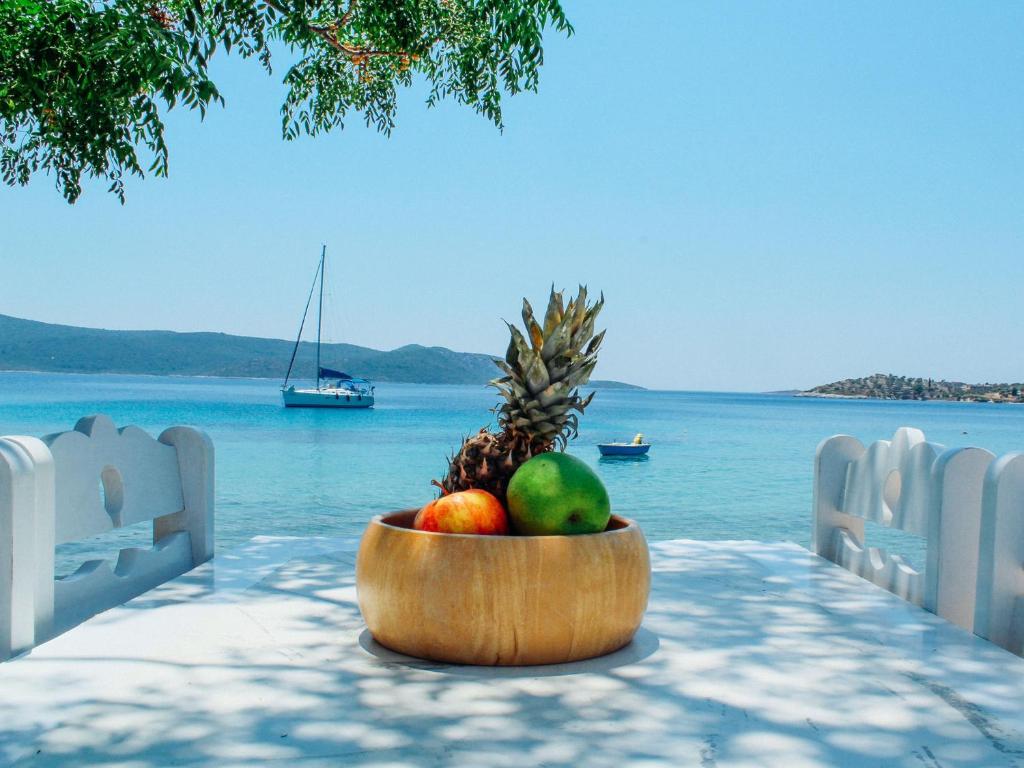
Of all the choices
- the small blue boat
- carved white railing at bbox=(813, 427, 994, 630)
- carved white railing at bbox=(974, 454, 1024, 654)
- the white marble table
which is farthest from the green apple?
the small blue boat

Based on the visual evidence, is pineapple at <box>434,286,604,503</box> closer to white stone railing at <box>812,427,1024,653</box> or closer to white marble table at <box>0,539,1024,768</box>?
white marble table at <box>0,539,1024,768</box>

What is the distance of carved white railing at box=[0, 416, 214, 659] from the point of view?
2883 millimetres

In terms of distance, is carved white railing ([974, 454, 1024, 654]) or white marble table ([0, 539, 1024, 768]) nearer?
white marble table ([0, 539, 1024, 768])

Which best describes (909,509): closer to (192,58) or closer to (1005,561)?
(1005,561)

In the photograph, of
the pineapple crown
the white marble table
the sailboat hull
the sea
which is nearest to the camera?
the white marble table

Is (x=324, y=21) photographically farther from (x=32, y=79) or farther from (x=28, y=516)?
(x=28, y=516)

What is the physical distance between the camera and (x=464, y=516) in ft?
9.34

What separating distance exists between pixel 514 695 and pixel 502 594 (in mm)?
291

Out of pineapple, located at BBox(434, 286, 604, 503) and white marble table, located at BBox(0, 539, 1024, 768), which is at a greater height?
pineapple, located at BBox(434, 286, 604, 503)

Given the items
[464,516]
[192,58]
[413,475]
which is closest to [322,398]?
[413,475]

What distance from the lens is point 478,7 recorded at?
720 centimetres

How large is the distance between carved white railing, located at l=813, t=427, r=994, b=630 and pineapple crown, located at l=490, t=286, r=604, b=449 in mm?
1530

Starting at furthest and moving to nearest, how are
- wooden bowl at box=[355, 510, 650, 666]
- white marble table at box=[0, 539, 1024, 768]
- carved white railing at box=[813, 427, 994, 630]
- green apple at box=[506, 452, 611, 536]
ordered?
carved white railing at box=[813, 427, 994, 630] → green apple at box=[506, 452, 611, 536] → wooden bowl at box=[355, 510, 650, 666] → white marble table at box=[0, 539, 1024, 768]

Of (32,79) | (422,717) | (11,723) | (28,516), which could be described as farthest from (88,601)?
(32,79)
